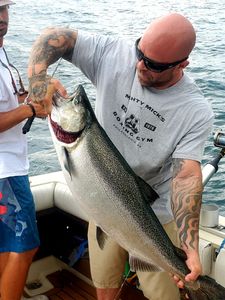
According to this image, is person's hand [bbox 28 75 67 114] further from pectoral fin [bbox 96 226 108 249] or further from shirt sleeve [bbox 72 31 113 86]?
pectoral fin [bbox 96 226 108 249]

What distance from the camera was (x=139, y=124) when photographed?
3.21m

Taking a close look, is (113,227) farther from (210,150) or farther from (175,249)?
(210,150)

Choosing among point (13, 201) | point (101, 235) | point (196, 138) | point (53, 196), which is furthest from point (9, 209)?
point (196, 138)

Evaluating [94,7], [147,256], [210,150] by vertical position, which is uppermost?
[147,256]

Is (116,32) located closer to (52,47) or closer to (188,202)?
(52,47)

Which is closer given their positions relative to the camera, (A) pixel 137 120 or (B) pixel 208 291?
(B) pixel 208 291

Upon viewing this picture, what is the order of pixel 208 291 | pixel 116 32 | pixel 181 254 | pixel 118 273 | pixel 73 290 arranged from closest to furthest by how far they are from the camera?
pixel 208 291, pixel 181 254, pixel 118 273, pixel 73 290, pixel 116 32

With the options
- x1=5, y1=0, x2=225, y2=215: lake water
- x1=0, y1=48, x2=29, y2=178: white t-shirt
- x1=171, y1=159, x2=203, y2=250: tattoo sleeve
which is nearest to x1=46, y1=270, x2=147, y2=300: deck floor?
x1=0, y1=48, x2=29, y2=178: white t-shirt

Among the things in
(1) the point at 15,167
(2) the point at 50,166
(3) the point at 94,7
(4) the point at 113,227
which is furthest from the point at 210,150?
(3) the point at 94,7

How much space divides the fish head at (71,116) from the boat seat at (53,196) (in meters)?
1.86

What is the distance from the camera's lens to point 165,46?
293 centimetres

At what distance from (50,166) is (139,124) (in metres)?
5.02

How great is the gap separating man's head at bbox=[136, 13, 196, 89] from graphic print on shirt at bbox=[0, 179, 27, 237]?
128cm

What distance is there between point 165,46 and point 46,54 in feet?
2.40
